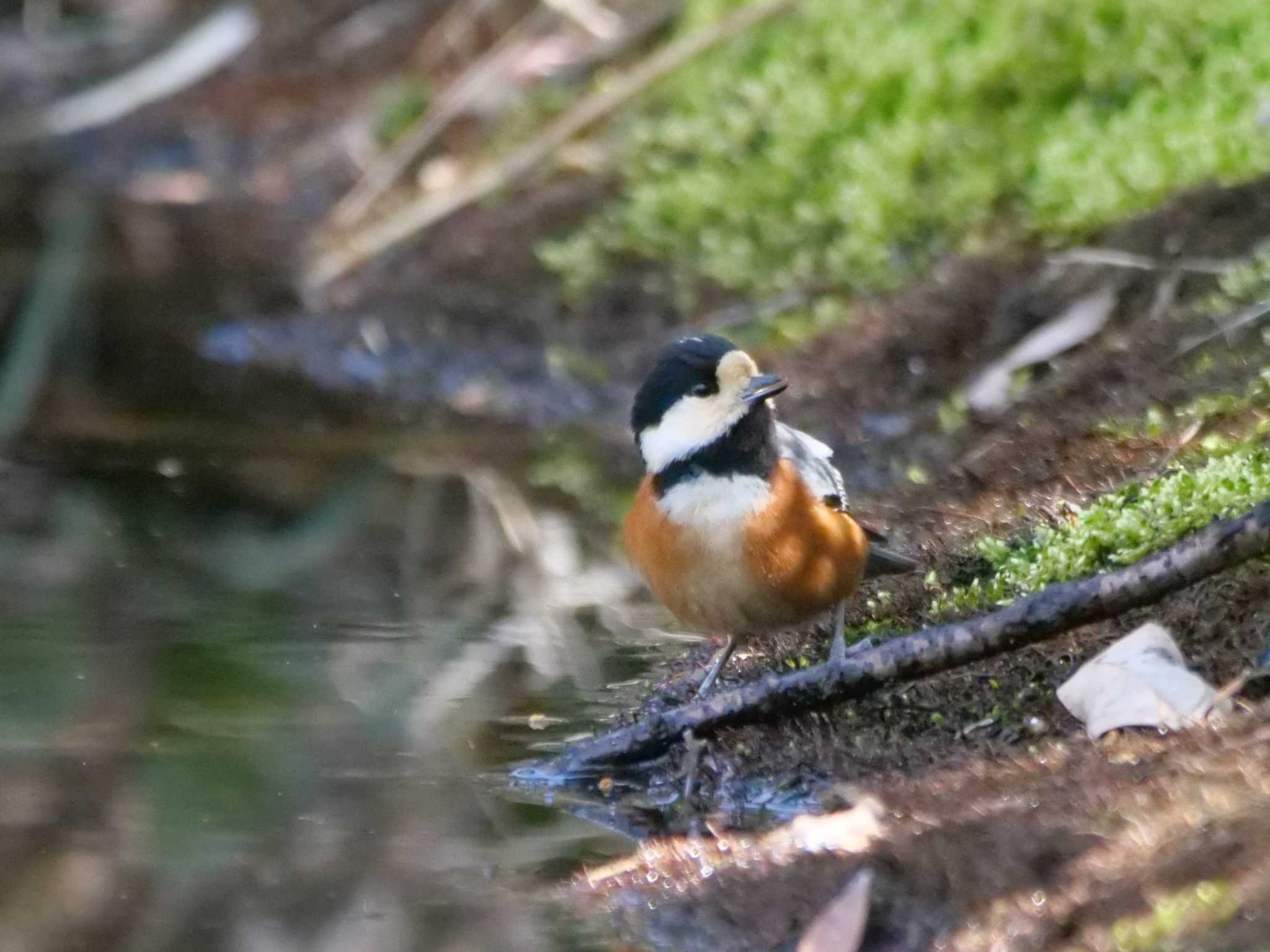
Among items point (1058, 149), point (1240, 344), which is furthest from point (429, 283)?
point (1240, 344)

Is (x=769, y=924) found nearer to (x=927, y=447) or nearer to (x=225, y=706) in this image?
(x=225, y=706)

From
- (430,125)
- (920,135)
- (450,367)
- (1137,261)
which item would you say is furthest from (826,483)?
(430,125)

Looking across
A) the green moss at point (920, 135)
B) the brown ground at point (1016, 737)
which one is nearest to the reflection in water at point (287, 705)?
the brown ground at point (1016, 737)

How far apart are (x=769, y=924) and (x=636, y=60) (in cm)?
851

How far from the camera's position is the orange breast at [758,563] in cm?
445

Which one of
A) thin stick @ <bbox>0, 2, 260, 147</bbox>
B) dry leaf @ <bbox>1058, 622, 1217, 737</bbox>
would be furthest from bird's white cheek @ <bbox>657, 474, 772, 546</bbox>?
thin stick @ <bbox>0, 2, 260, 147</bbox>

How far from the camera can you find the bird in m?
4.46

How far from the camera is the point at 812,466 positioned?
479 cm

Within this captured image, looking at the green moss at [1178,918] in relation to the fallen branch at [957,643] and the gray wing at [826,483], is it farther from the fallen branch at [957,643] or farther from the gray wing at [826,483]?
the gray wing at [826,483]

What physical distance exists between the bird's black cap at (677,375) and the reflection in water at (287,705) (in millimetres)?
849

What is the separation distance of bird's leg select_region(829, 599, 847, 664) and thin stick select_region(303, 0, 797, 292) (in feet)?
19.0

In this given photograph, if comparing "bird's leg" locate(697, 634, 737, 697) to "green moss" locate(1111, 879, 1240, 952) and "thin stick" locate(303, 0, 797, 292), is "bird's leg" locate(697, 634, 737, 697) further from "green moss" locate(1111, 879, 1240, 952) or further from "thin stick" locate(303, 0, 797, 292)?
"thin stick" locate(303, 0, 797, 292)

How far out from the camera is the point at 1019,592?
4.52 meters

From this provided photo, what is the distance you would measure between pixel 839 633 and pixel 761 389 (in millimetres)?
668
